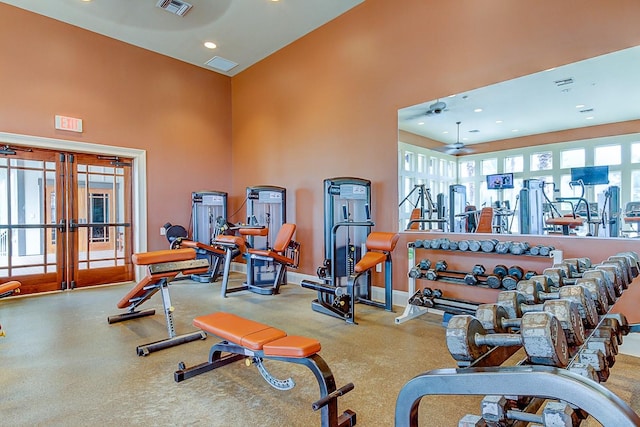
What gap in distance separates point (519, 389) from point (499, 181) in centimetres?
334

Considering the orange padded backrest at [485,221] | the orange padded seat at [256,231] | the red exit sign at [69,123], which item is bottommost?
the orange padded seat at [256,231]

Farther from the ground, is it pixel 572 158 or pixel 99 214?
pixel 572 158

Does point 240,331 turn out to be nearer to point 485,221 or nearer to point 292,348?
point 292,348

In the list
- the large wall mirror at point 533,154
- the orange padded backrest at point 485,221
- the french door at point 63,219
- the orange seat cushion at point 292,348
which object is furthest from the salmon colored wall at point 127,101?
the orange padded backrest at point 485,221

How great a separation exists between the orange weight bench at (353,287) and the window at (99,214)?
13.0 feet

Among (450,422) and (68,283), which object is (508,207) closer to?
(450,422)

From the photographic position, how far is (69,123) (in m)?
5.39

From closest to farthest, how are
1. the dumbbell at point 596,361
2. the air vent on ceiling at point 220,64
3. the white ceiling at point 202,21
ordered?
the dumbbell at point 596,361 < the white ceiling at point 202,21 < the air vent on ceiling at point 220,64

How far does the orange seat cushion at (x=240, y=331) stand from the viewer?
2068 mm

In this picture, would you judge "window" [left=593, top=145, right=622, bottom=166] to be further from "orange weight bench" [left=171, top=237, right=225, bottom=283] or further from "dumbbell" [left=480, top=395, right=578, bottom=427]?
"orange weight bench" [left=171, top=237, right=225, bottom=283]

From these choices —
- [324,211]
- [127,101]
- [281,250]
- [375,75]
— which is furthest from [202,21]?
[281,250]

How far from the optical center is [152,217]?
20.7ft

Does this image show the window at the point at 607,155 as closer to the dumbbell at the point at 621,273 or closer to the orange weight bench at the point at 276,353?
the dumbbell at the point at 621,273

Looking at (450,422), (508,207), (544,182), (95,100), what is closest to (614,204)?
(544,182)
